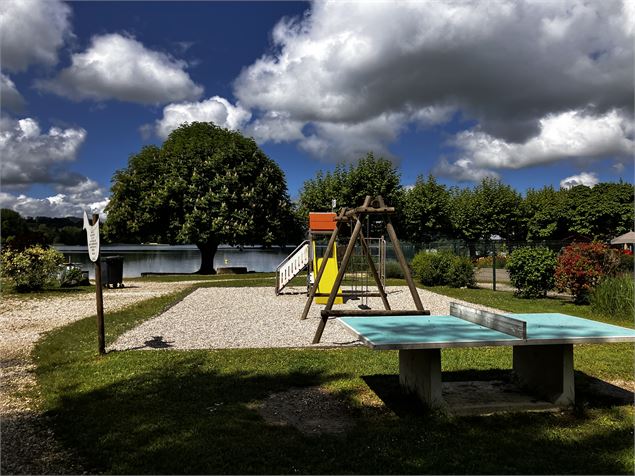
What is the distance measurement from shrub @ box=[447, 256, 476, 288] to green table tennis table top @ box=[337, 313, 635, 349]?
15010 millimetres

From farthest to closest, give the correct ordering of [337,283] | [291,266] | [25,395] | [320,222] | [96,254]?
[291,266]
[320,222]
[337,283]
[96,254]
[25,395]

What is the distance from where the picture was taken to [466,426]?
15.6 ft

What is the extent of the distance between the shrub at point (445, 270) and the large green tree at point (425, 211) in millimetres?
16660

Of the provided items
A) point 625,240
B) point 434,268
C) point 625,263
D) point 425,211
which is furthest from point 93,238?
point 425,211

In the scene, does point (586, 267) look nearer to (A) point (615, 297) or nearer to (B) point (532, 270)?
(A) point (615, 297)

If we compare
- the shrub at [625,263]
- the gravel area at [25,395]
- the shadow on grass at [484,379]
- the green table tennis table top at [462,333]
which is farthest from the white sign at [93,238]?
the shrub at [625,263]

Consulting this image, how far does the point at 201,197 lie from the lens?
30.3 meters

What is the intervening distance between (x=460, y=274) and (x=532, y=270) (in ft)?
17.0

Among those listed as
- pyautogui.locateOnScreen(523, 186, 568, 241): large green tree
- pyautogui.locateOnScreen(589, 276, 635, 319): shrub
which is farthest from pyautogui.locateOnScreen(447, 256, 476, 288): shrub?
pyautogui.locateOnScreen(523, 186, 568, 241): large green tree

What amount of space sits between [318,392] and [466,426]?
5.70 ft

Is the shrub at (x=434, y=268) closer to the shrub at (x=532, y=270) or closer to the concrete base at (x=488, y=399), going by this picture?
the shrub at (x=532, y=270)

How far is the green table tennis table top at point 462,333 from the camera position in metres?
4.67

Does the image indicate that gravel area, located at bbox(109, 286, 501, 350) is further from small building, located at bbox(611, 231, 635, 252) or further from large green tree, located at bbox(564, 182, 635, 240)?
large green tree, located at bbox(564, 182, 635, 240)

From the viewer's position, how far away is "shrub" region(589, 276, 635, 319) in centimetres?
1174
